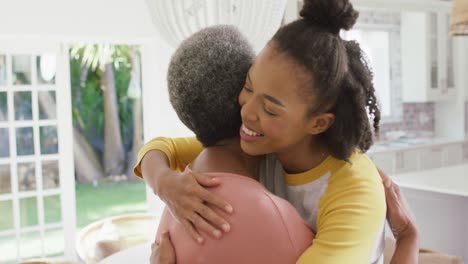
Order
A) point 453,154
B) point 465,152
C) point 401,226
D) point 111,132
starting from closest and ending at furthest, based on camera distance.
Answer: point 401,226 → point 453,154 → point 465,152 → point 111,132

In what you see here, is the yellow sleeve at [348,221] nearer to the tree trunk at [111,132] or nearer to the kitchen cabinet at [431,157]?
the kitchen cabinet at [431,157]

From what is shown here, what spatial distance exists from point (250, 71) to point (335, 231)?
1.08 feet

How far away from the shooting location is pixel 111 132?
9.41 metres

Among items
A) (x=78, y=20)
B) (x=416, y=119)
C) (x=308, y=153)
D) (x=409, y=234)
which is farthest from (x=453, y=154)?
(x=308, y=153)

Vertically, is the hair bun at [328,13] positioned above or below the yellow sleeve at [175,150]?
above

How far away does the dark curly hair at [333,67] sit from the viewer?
92cm

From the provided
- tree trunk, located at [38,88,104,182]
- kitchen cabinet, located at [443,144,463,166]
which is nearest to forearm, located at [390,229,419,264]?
kitchen cabinet, located at [443,144,463,166]

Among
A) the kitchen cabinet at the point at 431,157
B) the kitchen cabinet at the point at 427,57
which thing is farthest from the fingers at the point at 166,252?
the kitchen cabinet at the point at 427,57

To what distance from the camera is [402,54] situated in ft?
20.4

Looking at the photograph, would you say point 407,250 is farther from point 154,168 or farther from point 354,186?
point 154,168

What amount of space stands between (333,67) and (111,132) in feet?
28.9

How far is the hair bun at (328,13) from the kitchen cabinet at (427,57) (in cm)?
536

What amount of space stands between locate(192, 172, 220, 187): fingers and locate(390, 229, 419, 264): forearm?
0.59 metres

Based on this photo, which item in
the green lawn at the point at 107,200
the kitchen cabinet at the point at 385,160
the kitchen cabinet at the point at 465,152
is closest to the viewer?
the kitchen cabinet at the point at 385,160
